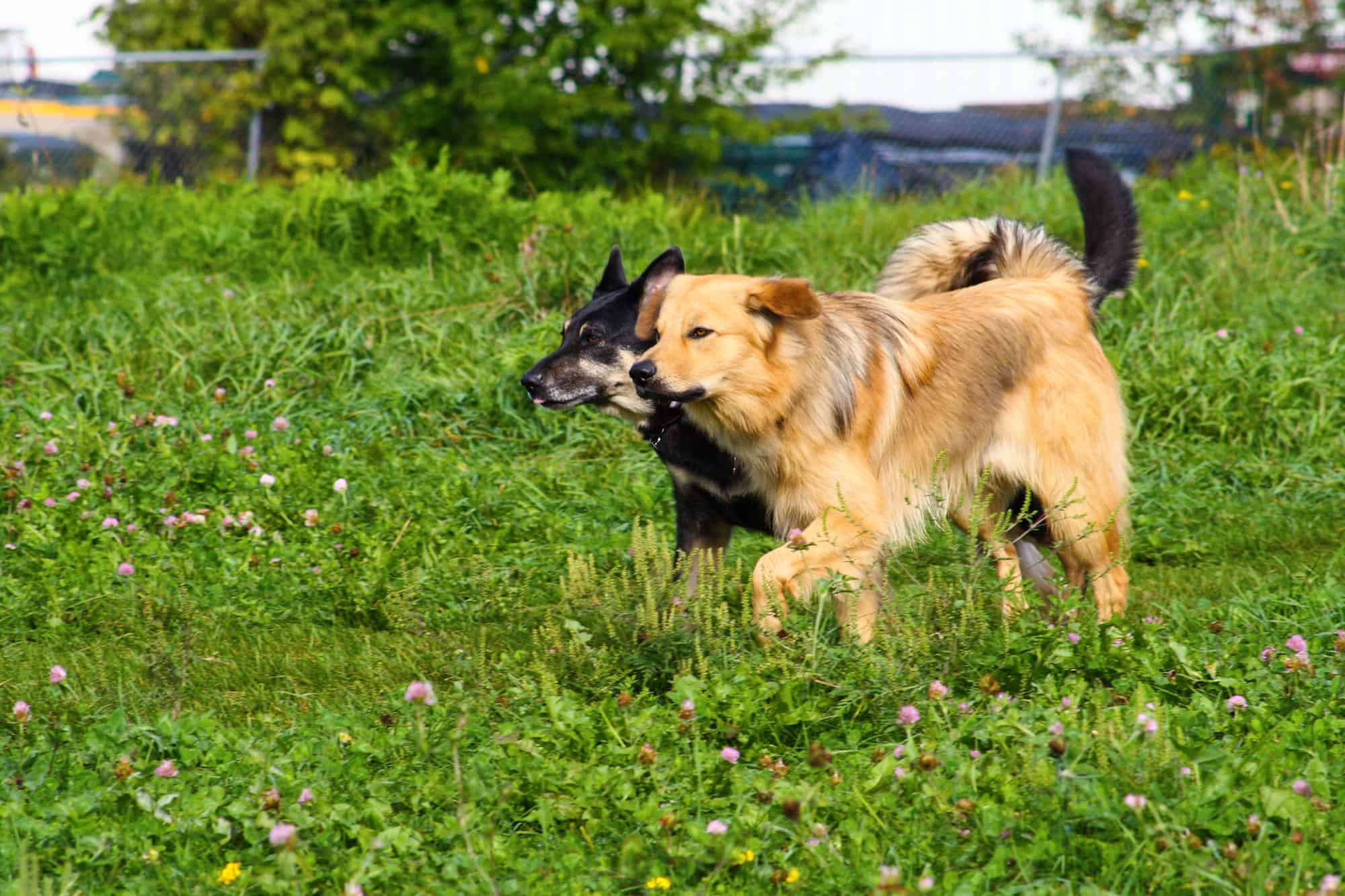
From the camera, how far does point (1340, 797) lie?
3.08 meters

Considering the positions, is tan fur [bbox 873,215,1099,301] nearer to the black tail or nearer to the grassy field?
the black tail

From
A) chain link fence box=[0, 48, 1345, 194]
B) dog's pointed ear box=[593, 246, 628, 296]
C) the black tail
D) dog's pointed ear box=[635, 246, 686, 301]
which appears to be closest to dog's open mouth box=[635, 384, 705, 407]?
dog's pointed ear box=[635, 246, 686, 301]

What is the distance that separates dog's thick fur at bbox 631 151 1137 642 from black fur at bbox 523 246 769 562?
0.06m

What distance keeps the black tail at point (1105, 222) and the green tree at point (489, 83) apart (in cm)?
792

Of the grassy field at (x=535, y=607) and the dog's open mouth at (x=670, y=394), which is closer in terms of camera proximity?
the grassy field at (x=535, y=607)

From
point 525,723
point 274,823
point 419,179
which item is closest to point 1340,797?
point 525,723

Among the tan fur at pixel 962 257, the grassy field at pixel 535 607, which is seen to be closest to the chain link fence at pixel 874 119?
the grassy field at pixel 535 607

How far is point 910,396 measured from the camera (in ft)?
15.4

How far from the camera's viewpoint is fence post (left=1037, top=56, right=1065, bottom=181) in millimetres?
12969

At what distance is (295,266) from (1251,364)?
551 cm

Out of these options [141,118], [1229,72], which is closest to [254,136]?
[141,118]

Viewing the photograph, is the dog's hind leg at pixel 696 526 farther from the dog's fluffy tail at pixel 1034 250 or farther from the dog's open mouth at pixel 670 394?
the dog's fluffy tail at pixel 1034 250

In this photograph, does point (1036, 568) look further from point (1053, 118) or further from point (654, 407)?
point (1053, 118)

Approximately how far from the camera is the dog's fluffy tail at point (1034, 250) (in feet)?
17.9
